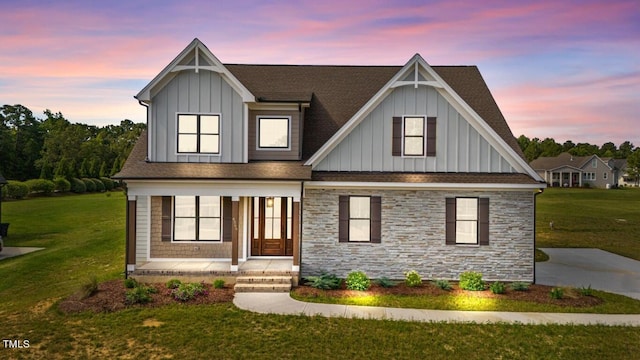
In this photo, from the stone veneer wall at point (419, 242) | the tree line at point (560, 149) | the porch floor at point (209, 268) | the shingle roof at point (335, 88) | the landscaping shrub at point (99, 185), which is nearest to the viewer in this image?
the porch floor at point (209, 268)

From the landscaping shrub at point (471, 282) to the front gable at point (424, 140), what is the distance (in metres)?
3.56

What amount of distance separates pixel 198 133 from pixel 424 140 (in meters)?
8.08

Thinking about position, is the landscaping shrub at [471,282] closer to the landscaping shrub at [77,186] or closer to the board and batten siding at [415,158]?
the board and batten siding at [415,158]

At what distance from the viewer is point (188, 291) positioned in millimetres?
10828

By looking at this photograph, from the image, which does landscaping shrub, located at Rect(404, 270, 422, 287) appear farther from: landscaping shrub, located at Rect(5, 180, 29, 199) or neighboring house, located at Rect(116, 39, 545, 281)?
landscaping shrub, located at Rect(5, 180, 29, 199)

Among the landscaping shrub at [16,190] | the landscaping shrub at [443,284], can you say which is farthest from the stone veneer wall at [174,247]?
the landscaping shrub at [16,190]

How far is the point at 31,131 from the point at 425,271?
91271mm

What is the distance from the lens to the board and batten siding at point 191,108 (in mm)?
13344

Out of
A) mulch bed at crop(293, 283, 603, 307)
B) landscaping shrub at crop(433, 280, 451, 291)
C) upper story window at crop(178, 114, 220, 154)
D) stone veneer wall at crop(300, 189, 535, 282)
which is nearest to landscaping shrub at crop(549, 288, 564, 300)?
mulch bed at crop(293, 283, 603, 307)

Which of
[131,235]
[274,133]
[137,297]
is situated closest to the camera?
[137,297]

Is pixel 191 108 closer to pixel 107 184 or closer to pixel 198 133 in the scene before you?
pixel 198 133

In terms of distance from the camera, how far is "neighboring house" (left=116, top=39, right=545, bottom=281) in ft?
41.4

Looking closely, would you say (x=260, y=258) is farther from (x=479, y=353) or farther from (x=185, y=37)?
(x=185, y=37)

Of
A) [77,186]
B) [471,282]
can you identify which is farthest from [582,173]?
[77,186]
